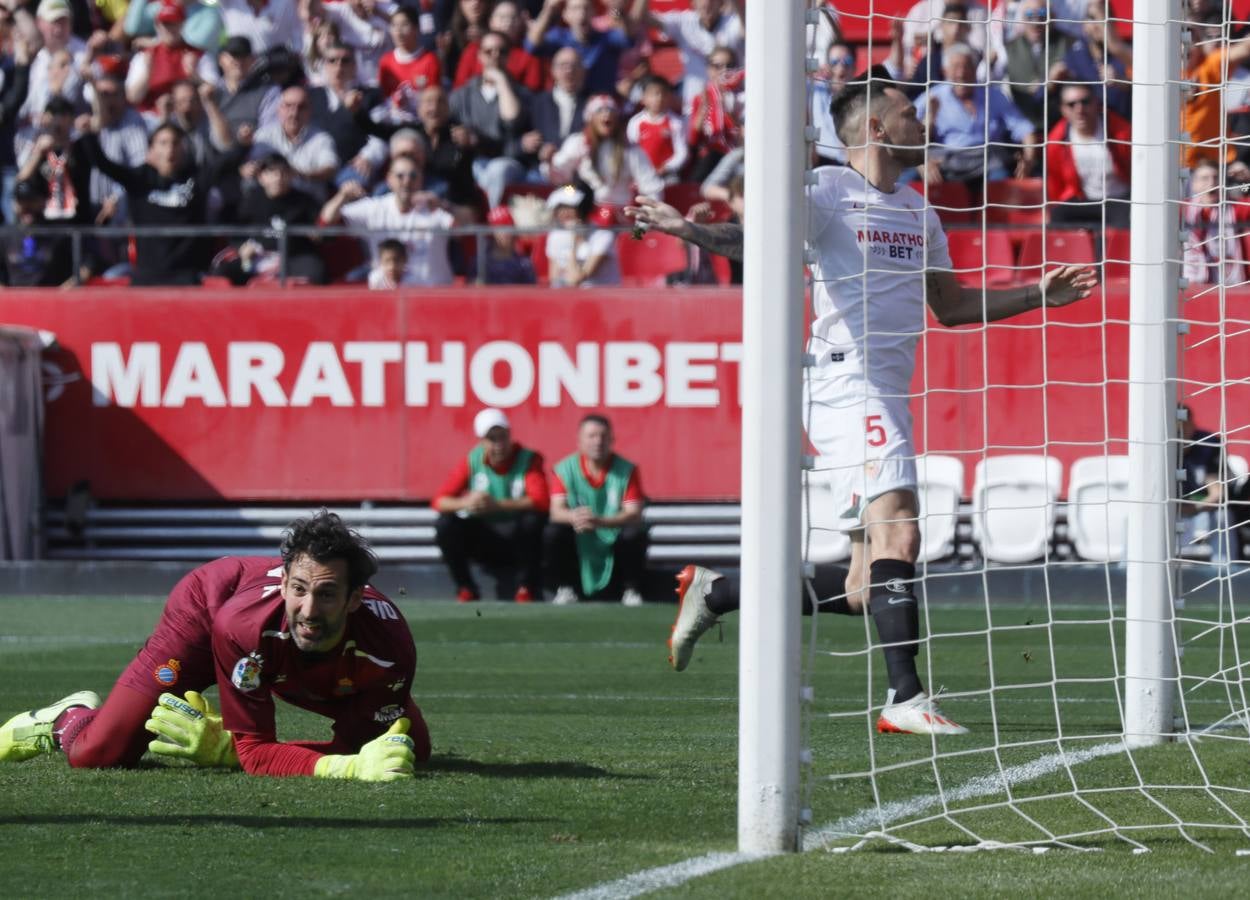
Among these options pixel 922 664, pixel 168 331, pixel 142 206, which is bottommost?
pixel 922 664

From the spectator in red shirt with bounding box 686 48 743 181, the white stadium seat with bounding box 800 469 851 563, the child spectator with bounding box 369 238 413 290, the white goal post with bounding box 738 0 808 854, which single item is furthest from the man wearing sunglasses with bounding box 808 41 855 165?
the white goal post with bounding box 738 0 808 854

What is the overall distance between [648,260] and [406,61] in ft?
10.4

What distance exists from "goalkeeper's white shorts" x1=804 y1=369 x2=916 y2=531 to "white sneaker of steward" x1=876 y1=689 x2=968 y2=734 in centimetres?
66

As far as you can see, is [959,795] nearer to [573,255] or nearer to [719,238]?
[719,238]

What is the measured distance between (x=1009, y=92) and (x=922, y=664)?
6.62 m

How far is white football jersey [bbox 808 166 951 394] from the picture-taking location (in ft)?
23.5

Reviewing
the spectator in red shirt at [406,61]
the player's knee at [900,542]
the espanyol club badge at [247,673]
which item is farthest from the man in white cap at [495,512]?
the espanyol club badge at [247,673]

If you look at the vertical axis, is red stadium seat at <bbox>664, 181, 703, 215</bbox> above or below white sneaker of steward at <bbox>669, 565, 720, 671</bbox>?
above

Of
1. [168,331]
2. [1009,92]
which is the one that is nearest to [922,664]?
[1009,92]

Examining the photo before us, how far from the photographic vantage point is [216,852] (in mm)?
5047

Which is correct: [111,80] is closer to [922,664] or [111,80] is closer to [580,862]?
[922,664]

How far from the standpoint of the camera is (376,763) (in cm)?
627

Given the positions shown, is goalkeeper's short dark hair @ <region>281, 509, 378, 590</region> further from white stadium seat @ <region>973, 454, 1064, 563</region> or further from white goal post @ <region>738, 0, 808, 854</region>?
white stadium seat @ <region>973, 454, 1064, 563</region>

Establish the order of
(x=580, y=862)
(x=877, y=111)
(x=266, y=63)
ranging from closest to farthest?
(x=580, y=862) < (x=877, y=111) < (x=266, y=63)
